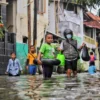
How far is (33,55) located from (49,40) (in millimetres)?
5025

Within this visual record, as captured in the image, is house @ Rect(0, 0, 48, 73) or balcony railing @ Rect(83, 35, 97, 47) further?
balcony railing @ Rect(83, 35, 97, 47)

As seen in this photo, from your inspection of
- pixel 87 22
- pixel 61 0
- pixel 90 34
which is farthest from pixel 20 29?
pixel 90 34

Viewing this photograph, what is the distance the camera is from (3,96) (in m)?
7.21

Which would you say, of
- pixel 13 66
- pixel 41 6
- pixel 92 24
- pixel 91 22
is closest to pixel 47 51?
pixel 13 66

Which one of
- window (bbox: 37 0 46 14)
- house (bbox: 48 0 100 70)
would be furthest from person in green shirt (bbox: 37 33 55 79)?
house (bbox: 48 0 100 70)

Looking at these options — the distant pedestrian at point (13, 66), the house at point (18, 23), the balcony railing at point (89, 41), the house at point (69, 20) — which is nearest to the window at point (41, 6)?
the house at point (18, 23)

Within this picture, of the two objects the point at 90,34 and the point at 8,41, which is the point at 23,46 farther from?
the point at 90,34

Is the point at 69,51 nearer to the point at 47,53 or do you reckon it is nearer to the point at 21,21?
the point at 47,53

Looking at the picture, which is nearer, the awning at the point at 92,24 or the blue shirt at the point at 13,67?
the blue shirt at the point at 13,67

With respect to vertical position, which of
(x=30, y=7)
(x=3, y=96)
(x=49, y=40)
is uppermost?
(x=30, y=7)

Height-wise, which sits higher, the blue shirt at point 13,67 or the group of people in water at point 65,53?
the group of people in water at point 65,53

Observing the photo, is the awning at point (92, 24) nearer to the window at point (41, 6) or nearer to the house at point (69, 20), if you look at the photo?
the house at point (69, 20)

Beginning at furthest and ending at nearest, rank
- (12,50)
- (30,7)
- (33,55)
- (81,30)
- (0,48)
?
(81,30) < (30,7) < (12,50) < (0,48) < (33,55)

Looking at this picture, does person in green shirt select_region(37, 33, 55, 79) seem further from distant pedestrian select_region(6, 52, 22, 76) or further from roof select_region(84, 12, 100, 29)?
roof select_region(84, 12, 100, 29)
